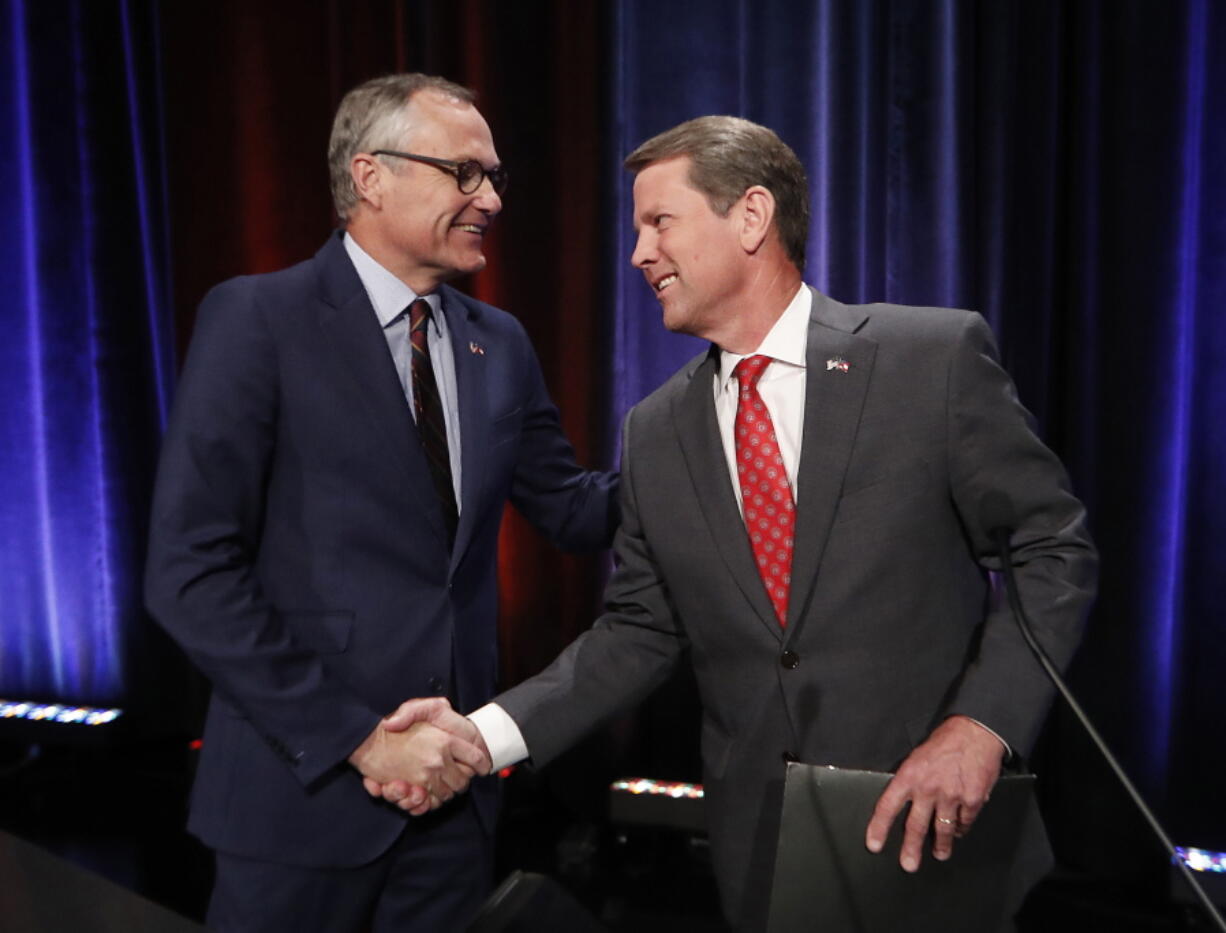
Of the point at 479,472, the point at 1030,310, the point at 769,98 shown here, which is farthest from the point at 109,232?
the point at 1030,310

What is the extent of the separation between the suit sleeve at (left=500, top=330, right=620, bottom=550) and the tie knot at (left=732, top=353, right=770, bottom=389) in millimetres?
590

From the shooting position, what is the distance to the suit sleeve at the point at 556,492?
2.17m

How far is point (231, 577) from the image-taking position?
1639mm

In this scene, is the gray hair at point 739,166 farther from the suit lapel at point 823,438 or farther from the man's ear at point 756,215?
the suit lapel at point 823,438

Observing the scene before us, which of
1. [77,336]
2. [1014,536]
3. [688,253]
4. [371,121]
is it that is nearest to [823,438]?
[1014,536]

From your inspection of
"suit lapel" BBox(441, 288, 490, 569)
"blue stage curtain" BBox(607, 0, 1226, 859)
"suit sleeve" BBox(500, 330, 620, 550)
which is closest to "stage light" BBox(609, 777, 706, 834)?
"blue stage curtain" BBox(607, 0, 1226, 859)

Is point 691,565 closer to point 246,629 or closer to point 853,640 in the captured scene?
point 853,640

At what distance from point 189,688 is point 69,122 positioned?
6.07ft

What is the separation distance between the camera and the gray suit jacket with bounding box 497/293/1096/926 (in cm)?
147

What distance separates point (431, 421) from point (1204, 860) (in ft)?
6.78

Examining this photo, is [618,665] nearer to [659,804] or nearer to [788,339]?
[788,339]

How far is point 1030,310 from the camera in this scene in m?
2.69

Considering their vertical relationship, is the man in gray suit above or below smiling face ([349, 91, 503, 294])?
below

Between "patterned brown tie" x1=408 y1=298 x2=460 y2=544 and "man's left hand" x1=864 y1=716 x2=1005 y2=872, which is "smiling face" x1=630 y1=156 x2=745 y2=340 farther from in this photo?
"man's left hand" x1=864 y1=716 x2=1005 y2=872
